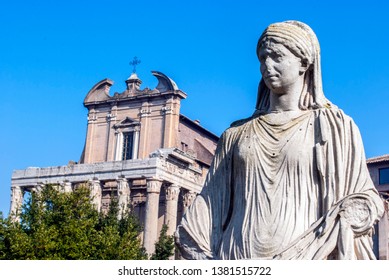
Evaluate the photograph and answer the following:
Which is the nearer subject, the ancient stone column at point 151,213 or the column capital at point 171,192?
the ancient stone column at point 151,213

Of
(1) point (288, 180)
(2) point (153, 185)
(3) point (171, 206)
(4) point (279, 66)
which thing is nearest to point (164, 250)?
(2) point (153, 185)

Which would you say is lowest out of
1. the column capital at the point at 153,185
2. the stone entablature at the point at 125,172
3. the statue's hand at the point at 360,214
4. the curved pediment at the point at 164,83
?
the statue's hand at the point at 360,214

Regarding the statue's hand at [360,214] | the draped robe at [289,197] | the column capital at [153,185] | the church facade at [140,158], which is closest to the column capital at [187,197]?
the church facade at [140,158]

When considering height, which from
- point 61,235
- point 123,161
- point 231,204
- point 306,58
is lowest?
point 231,204

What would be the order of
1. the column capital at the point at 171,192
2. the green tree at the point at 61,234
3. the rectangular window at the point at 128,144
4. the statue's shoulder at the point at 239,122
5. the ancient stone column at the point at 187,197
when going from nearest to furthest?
the statue's shoulder at the point at 239,122 < the green tree at the point at 61,234 < the column capital at the point at 171,192 < the ancient stone column at the point at 187,197 < the rectangular window at the point at 128,144

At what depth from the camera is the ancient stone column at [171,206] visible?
51.6m

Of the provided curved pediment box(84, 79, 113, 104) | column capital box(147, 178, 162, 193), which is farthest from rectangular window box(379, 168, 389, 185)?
curved pediment box(84, 79, 113, 104)

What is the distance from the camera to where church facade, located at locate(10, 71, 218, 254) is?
169 feet

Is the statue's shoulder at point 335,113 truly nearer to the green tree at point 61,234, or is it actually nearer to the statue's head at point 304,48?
the statue's head at point 304,48
